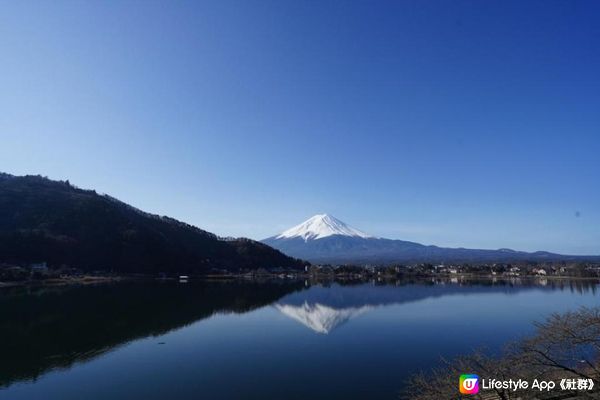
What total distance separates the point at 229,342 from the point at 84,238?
6542cm

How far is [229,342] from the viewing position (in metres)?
25.7

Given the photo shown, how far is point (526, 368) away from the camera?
Result: 9281 mm

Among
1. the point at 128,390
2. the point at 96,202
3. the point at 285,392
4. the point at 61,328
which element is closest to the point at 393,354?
the point at 285,392

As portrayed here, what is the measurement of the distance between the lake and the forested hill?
24860 mm

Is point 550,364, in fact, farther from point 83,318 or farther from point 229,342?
point 83,318

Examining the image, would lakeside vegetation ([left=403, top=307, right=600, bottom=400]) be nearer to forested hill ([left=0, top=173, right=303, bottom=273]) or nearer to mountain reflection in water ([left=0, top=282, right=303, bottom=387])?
mountain reflection in water ([left=0, top=282, right=303, bottom=387])

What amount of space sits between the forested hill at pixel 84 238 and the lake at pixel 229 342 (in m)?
24.9

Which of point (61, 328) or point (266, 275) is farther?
point (266, 275)

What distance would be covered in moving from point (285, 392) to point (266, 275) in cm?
8280

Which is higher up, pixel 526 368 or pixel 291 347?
pixel 526 368

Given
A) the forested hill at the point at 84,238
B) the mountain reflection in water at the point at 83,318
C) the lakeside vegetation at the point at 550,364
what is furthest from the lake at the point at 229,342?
the forested hill at the point at 84,238

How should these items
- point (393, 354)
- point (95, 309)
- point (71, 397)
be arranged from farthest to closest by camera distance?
point (95, 309), point (393, 354), point (71, 397)

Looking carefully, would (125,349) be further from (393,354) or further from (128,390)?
(393,354)

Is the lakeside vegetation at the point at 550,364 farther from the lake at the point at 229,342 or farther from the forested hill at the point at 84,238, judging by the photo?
the forested hill at the point at 84,238
